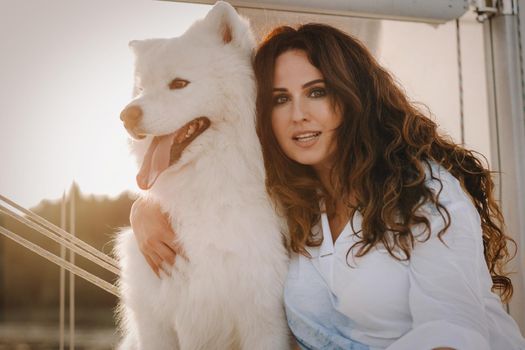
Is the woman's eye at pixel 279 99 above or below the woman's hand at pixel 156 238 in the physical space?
above

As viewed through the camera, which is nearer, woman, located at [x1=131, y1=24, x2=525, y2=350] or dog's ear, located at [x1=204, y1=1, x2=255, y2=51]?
woman, located at [x1=131, y1=24, x2=525, y2=350]

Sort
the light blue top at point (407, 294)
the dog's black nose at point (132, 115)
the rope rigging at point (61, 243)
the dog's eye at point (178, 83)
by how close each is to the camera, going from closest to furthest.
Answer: the light blue top at point (407, 294)
the dog's black nose at point (132, 115)
the dog's eye at point (178, 83)
the rope rigging at point (61, 243)

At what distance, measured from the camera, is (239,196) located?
217 cm

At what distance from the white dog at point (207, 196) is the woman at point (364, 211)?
8cm

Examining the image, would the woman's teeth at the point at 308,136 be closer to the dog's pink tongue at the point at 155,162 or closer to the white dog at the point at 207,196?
the white dog at the point at 207,196

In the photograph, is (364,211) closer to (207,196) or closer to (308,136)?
(308,136)

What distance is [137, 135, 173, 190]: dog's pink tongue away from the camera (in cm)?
216

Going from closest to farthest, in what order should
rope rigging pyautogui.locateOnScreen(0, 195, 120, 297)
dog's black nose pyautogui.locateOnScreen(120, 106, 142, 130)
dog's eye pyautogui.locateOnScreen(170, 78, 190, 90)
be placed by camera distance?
dog's black nose pyautogui.locateOnScreen(120, 106, 142, 130), dog's eye pyautogui.locateOnScreen(170, 78, 190, 90), rope rigging pyautogui.locateOnScreen(0, 195, 120, 297)

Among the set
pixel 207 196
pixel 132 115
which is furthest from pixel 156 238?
pixel 132 115

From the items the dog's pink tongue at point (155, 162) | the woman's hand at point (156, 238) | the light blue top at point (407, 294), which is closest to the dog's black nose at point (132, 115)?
the dog's pink tongue at point (155, 162)

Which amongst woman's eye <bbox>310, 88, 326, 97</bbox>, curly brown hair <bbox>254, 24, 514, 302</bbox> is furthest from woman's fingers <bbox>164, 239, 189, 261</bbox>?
woman's eye <bbox>310, 88, 326, 97</bbox>

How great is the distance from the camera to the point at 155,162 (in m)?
2.17

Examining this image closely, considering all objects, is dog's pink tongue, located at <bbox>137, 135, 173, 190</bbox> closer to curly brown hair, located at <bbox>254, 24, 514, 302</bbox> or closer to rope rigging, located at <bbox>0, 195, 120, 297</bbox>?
curly brown hair, located at <bbox>254, 24, 514, 302</bbox>

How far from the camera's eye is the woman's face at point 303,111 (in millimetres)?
2166
